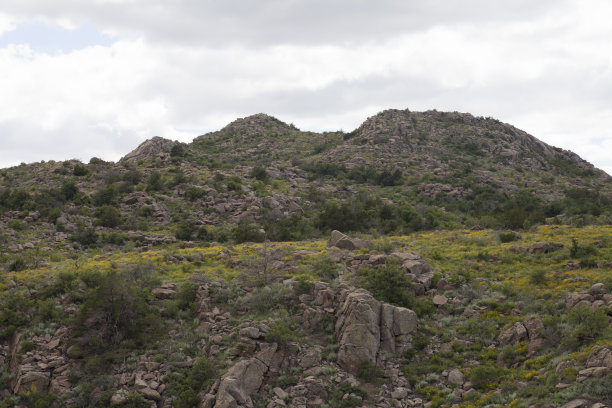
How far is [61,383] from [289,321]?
9.48m

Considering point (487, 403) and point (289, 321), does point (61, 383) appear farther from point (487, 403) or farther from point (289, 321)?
point (487, 403)

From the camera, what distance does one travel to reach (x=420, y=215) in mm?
47000

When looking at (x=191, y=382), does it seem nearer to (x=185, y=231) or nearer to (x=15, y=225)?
(x=185, y=231)

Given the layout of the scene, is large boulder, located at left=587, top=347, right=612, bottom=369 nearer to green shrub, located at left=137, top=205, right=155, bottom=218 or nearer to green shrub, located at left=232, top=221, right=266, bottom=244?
green shrub, located at left=232, top=221, right=266, bottom=244

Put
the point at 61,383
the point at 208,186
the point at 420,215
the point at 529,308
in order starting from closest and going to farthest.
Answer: the point at 61,383 → the point at 529,308 → the point at 420,215 → the point at 208,186

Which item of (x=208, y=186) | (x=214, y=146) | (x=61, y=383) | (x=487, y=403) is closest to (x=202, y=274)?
(x=61, y=383)

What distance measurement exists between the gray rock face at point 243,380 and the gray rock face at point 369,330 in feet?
10.3

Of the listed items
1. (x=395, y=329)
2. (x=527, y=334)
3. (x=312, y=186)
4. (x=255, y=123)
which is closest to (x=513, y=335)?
(x=527, y=334)

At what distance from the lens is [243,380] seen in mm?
16234

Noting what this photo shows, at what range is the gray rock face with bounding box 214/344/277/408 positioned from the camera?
50.1 ft

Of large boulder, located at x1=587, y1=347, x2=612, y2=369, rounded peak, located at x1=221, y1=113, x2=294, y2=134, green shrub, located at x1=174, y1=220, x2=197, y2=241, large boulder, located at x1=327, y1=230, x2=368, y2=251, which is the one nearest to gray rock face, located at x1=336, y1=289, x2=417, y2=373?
large boulder, located at x1=587, y1=347, x2=612, y2=369

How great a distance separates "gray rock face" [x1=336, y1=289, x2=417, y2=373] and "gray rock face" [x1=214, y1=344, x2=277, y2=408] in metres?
3.15

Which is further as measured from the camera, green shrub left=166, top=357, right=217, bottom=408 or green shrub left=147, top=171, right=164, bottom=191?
green shrub left=147, top=171, right=164, bottom=191

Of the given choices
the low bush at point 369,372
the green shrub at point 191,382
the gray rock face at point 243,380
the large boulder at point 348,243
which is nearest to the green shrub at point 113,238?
the large boulder at point 348,243
